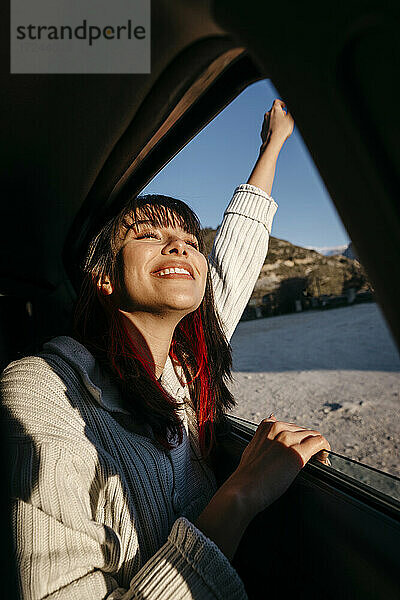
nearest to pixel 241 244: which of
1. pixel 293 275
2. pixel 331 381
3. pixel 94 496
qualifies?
pixel 293 275

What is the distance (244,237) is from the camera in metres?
1.40

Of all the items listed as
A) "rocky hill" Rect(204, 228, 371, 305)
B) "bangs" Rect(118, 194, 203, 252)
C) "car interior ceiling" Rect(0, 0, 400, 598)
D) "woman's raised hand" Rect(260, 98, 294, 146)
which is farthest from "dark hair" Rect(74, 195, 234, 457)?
"woman's raised hand" Rect(260, 98, 294, 146)

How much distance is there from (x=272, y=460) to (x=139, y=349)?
0.51 meters

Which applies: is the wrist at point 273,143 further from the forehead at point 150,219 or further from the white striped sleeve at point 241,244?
the forehead at point 150,219

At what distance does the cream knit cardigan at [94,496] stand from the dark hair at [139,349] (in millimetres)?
57

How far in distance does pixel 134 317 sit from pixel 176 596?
0.71 metres

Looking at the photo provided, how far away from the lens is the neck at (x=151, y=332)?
1.20 meters

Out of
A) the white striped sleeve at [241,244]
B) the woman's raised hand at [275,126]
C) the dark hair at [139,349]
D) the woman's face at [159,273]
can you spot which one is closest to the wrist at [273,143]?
the woman's raised hand at [275,126]

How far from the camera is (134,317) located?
1.21 metres

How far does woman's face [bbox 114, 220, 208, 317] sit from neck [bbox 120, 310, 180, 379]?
0.11 feet

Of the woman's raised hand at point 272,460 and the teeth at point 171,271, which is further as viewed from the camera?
the teeth at point 171,271

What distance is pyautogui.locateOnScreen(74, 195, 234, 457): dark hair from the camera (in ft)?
3.59

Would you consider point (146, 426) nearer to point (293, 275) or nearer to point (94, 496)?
point (94, 496)

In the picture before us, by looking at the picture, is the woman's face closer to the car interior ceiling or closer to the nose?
the nose
